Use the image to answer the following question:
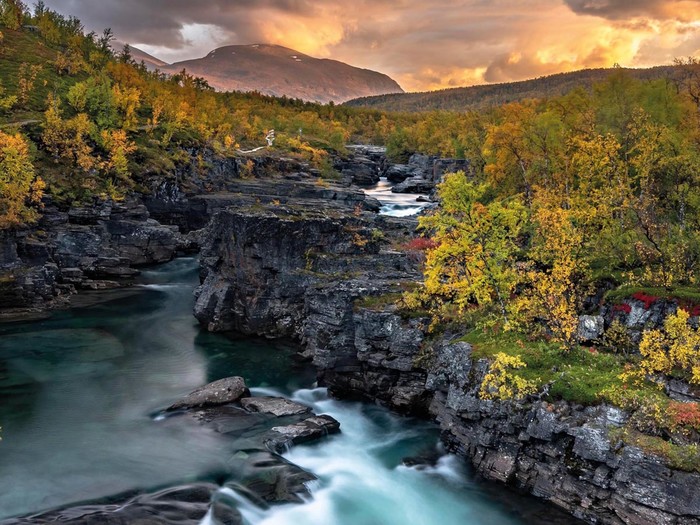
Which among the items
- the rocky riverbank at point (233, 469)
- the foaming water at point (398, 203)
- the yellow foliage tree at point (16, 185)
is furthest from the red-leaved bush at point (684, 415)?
the foaming water at point (398, 203)

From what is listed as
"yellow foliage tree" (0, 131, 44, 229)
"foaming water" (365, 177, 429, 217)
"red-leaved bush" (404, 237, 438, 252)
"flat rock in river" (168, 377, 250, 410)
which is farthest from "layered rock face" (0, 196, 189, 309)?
"red-leaved bush" (404, 237, 438, 252)

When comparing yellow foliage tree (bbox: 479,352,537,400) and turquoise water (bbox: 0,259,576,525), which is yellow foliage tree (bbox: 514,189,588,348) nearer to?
yellow foliage tree (bbox: 479,352,537,400)

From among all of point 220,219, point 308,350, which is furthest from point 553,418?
point 220,219

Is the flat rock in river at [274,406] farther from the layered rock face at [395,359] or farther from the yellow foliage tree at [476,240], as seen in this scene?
the yellow foliage tree at [476,240]

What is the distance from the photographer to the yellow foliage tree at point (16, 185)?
49.4 meters

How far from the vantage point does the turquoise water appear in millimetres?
21641

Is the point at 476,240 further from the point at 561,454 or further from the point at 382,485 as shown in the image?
the point at 382,485

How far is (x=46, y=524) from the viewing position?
18656mm

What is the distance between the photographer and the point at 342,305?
3228 cm

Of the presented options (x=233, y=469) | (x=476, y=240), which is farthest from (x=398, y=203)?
(x=233, y=469)

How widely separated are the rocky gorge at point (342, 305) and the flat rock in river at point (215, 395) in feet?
17.1

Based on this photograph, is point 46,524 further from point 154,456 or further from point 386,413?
point 386,413

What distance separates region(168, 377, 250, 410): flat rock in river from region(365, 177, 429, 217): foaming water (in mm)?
49123

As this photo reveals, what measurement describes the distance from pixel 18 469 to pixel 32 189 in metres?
42.7
